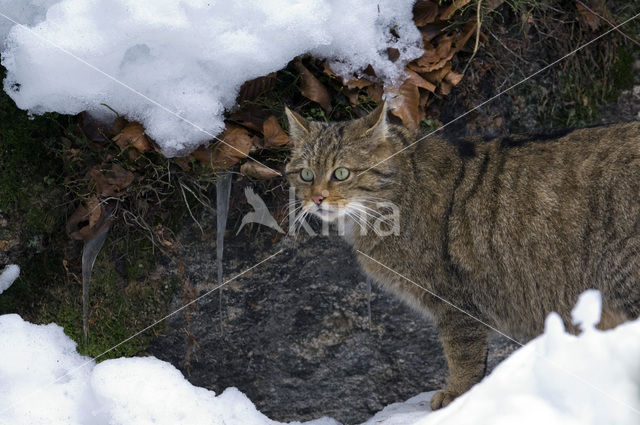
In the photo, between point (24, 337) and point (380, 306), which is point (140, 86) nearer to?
point (24, 337)

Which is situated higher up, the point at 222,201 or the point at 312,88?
the point at 312,88

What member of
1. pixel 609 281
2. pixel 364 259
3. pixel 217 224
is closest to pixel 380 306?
pixel 364 259

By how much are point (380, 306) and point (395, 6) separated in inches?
67.4

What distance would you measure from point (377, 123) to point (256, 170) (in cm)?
73

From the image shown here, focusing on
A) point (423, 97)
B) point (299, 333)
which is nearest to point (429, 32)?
point (423, 97)

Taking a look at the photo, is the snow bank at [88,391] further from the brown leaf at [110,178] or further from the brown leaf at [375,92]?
the brown leaf at [375,92]

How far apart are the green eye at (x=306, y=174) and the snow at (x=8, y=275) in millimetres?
1672

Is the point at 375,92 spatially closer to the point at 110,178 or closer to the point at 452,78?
the point at 452,78

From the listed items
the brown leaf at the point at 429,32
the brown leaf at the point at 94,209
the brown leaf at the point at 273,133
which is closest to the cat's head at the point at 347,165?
the brown leaf at the point at 273,133

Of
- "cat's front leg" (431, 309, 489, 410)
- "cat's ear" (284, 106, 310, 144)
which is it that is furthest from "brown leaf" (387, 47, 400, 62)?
"cat's front leg" (431, 309, 489, 410)

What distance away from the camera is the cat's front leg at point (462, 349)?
3232 mm

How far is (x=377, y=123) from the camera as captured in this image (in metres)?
3.32

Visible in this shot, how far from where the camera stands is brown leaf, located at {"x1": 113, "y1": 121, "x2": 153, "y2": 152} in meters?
3.38
